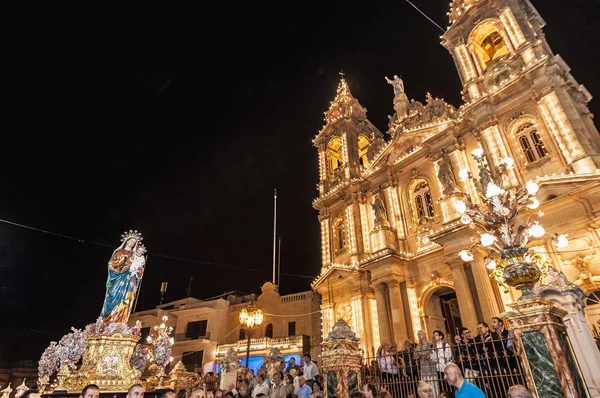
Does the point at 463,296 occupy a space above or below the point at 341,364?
above

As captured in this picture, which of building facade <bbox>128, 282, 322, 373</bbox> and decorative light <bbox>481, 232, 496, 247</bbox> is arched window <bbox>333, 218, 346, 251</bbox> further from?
decorative light <bbox>481, 232, 496, 247</bbox>

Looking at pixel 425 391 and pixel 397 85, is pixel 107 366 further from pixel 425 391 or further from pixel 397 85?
pixel 397 85

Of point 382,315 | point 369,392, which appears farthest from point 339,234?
point 369,392

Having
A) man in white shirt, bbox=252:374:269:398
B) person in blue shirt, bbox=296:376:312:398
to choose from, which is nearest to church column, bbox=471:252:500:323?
person in blue shirt, bbox=296:376:312:398

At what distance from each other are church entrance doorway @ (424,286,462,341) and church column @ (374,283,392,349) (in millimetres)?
1983

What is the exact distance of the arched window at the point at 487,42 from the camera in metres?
19.3

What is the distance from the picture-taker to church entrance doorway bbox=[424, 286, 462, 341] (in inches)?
668

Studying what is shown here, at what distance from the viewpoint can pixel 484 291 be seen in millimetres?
13703

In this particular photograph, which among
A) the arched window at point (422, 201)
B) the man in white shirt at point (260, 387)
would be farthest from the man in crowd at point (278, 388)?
the arched window at point (422, 201)

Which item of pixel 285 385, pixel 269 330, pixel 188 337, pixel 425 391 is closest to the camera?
pixel 425 391

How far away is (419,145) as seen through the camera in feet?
66.0

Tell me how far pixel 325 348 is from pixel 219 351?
78.0ft

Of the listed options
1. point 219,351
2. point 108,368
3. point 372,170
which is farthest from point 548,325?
point 219,351

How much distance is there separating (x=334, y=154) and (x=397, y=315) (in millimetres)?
14416
